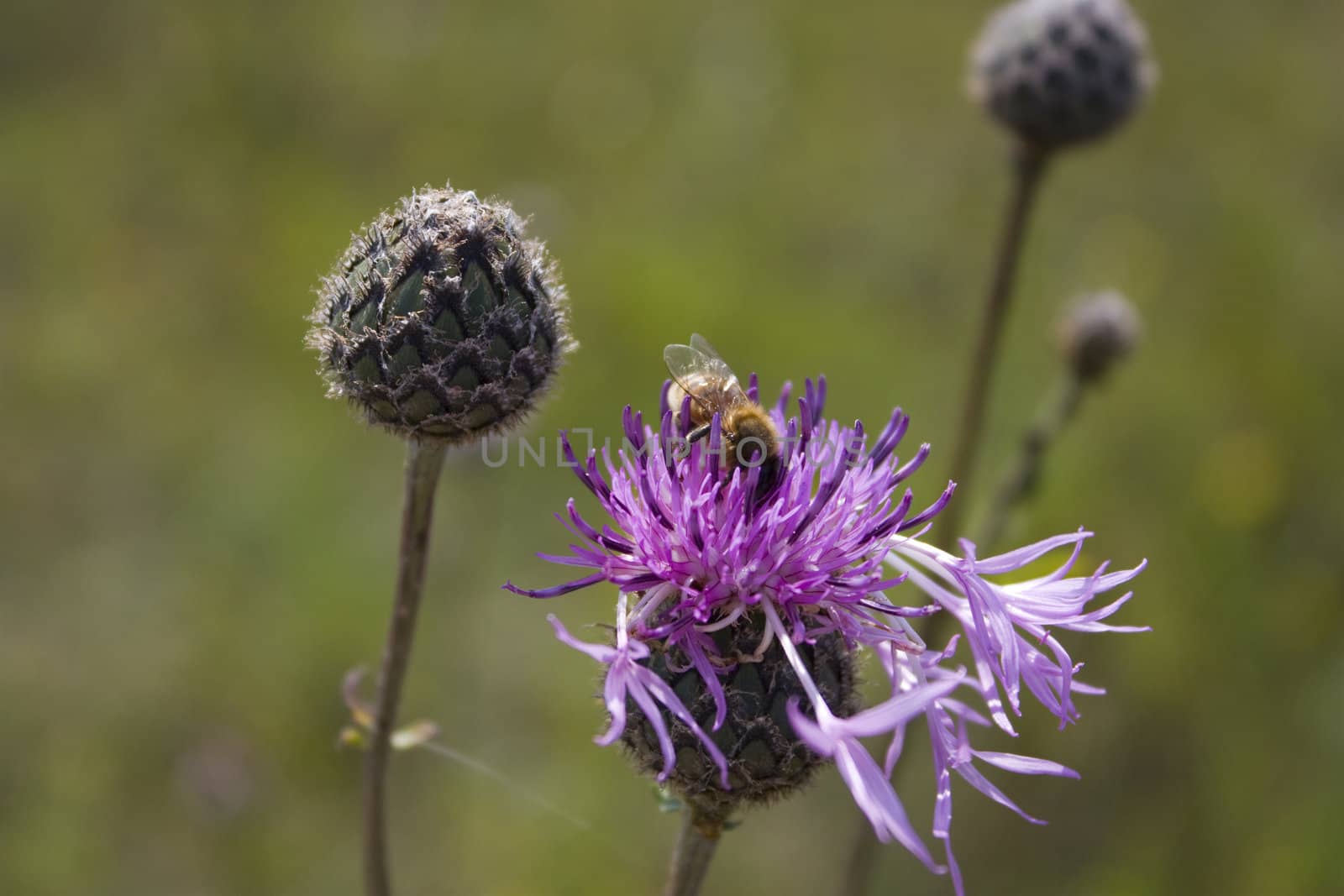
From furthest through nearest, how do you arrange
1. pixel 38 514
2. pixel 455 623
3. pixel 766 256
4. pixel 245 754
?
pixel 766 256 < pixel 38 514 < pixel 455 623 < pixel 245 754

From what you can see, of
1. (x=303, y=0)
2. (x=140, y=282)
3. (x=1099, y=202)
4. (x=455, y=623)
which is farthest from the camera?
(x=303, y=0)

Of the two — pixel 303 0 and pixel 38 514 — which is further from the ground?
pixel 303 0

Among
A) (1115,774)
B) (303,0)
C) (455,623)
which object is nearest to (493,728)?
(455,623)

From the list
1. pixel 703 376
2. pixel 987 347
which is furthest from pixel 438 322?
pixel 987 347

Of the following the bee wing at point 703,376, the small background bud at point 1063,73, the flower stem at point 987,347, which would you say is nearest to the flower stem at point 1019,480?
the flower stem at point 987,347

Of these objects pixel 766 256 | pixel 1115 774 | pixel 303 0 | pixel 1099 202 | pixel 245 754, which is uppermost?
pixel 303 0

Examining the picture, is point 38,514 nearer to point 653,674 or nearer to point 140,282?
point 140,282

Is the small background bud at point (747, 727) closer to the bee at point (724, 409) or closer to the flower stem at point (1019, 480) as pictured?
the bee at point (724, 409)
